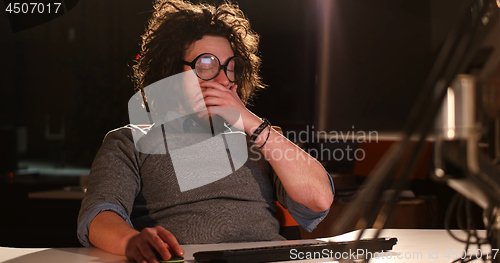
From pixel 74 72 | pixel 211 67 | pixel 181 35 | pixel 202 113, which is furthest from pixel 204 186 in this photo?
pixel 74 72

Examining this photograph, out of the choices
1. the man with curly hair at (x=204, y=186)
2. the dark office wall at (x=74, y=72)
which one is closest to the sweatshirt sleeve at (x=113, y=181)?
the man with curly hair at (x=204, y=186)

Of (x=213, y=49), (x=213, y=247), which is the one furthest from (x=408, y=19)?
(x=213, y=247)

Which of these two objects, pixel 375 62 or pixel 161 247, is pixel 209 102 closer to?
pixel 161 247

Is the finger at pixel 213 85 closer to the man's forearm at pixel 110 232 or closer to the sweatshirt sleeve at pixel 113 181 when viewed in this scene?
the sweatshirt sleeve at pixel 113 181

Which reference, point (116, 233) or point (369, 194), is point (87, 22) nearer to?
point (116, 233)

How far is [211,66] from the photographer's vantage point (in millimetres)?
1205

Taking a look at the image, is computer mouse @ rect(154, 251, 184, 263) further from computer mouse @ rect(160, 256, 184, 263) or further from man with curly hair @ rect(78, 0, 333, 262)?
man with curly hair @ rect(78, 0, 333, 262)

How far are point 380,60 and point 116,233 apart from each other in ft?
11.1

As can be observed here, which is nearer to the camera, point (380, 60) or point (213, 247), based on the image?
point (213, 247)

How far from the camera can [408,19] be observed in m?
3.62

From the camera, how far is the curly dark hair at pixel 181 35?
1.32 metres

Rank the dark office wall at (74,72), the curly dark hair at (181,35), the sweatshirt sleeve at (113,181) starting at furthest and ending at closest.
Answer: the dark office wall at (74,72), the curly dark hair at (181,35), the sweatshirt sleeve at (113,181)

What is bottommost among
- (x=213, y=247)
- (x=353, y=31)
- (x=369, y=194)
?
(x=213, y=247)

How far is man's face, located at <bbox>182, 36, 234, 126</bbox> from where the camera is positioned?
1199 millimetres
